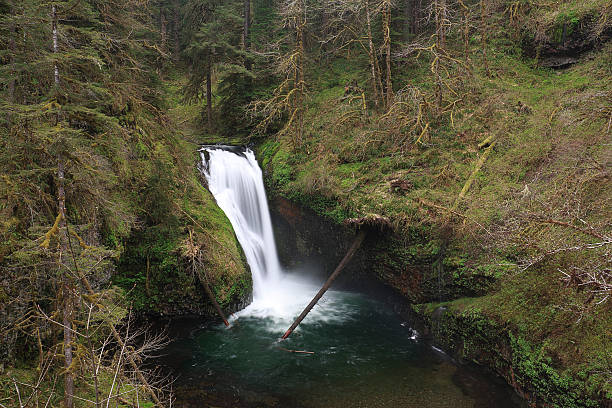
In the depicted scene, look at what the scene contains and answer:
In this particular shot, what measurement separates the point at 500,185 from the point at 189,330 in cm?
979

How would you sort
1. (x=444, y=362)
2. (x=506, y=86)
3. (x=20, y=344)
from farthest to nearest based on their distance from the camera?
(x=506, y=86) → (x=444, y=362) → (x=20, y=344)

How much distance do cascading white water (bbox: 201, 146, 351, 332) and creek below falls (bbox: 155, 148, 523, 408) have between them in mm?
70

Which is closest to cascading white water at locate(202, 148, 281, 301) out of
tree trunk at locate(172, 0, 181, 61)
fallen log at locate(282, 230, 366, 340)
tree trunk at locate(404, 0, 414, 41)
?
fallen log at locate(282, 230, 366, 340)

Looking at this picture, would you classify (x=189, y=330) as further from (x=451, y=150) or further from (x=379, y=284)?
(x=451, y=150)

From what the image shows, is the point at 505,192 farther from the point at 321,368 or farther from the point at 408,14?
the point at 408,14

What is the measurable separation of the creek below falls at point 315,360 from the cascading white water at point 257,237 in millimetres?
70

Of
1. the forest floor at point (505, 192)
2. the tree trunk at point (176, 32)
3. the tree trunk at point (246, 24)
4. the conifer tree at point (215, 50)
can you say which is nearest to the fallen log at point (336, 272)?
the forest floor at point (505, 192)

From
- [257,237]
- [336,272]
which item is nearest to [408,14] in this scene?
[257,237]

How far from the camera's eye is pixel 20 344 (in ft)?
16.1

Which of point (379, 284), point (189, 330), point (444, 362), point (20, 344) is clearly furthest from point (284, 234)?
point (20, 344)

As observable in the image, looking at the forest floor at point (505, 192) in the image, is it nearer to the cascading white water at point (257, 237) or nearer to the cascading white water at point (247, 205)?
the cascading white water at point (247, 205)

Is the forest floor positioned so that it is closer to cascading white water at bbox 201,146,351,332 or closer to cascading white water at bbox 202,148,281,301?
cascading white water at bbox 202,148,281,301

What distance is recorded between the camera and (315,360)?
28.0 ft

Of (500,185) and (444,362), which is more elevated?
(500,185)
